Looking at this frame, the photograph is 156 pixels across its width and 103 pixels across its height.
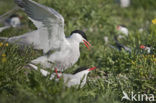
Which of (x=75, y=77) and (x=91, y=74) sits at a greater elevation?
(x=75, y=77)

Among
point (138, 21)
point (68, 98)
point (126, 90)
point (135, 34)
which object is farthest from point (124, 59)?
point (138, 21)

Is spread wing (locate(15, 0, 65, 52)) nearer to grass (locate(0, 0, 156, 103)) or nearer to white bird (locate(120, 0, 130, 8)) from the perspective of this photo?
grass (locate(0, 0, 156, 103))

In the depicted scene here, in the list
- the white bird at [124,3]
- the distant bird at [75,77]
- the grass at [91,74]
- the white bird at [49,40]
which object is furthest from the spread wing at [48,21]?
the white bird at [124,3]

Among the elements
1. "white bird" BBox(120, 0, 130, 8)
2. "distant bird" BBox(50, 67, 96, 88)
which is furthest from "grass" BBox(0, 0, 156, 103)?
"white bird" BBox(120, 0, 130, 8)

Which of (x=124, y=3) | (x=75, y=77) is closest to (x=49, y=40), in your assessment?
(x=75, y=77)

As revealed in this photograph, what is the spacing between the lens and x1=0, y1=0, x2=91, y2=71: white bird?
357cm

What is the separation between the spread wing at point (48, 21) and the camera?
341cm

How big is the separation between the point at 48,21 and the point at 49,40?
1.14 ft

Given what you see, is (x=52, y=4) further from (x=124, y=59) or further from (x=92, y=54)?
(x=124, y=59)

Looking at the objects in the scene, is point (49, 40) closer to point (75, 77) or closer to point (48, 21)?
point (48, 21)

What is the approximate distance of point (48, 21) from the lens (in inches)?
139

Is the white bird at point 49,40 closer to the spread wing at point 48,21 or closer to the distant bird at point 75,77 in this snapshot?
the spread wing at point 48,21

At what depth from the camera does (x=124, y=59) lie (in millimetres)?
4328

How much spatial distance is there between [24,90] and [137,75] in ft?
4.81
